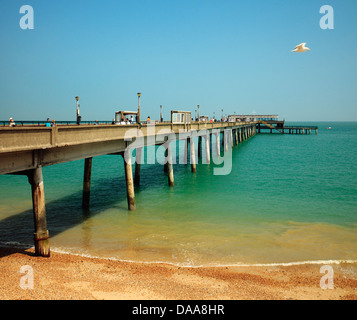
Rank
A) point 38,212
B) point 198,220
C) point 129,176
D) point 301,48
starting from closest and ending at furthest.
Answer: point 38,212 < point 198,220 < point 129,176 < point 301,48

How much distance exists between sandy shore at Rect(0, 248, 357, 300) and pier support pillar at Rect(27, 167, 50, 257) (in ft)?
1.27

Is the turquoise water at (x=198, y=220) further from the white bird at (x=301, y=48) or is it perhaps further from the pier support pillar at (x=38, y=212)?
the white bird at (x=301, y=48)

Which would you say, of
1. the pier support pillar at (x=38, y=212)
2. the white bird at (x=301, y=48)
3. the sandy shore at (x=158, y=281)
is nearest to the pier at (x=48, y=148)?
the pier support pillar at (x=38, y=212)

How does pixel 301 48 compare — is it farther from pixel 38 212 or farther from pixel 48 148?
pixel 38 212

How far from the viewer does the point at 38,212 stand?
11.7 meters

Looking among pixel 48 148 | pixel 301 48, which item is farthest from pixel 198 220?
pixel 301 48

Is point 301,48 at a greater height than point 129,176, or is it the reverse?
point 301,48

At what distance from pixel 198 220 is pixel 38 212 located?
29.3 ft

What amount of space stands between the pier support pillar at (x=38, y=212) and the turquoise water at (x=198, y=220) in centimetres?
168

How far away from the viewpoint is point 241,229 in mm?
16375

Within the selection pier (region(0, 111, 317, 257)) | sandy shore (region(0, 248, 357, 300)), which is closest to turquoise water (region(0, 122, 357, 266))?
sandy shore (region(0, 248, 357, 300))

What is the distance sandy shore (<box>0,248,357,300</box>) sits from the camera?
9148mm

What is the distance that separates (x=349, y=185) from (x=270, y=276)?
23141mm

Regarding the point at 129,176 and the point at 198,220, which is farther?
the point at 129,176
